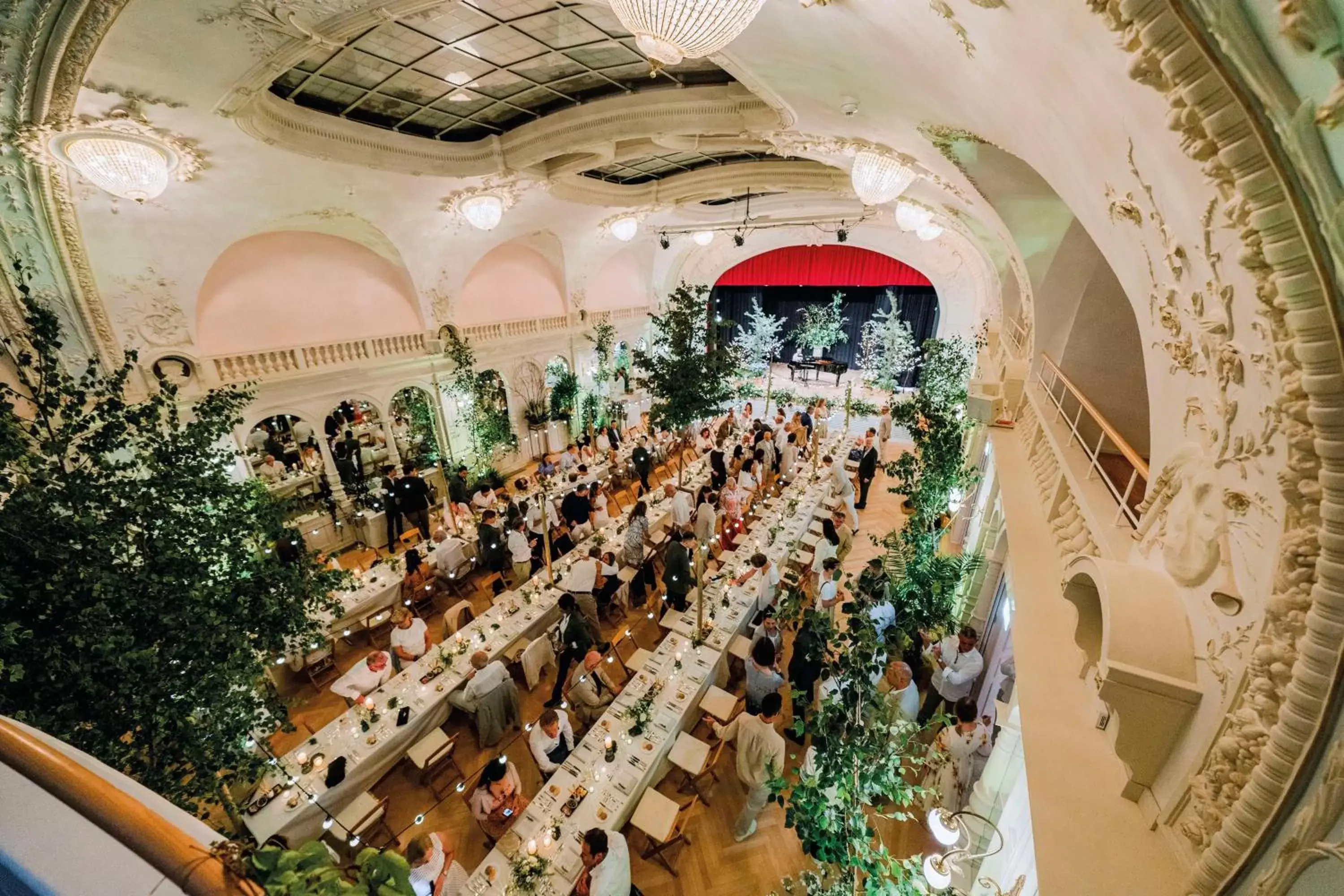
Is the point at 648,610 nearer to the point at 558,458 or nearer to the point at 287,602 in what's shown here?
the point at 287,602

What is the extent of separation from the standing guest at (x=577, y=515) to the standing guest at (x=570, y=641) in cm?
258

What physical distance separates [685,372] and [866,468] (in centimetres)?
462

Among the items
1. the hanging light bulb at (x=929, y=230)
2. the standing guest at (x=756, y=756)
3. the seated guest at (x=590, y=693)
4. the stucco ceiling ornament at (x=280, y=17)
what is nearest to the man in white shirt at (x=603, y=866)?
the standing guest at (x=756, y=756)

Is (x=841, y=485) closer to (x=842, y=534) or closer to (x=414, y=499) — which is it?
(x=842, y=534)

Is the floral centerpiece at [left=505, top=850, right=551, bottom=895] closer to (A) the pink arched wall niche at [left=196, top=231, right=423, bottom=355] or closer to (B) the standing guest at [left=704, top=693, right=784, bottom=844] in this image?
(B) the standing guest at [left=704, top=693, right=784, bottom=844]

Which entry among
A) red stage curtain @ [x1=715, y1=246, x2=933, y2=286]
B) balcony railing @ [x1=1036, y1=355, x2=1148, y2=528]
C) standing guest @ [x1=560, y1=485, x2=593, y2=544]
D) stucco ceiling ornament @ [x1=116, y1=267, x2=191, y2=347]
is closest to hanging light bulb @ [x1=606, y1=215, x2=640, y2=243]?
standing guest @ [x1=560, y1=485, x2=593, y2=544]

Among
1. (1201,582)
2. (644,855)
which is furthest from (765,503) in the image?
(1201,582)

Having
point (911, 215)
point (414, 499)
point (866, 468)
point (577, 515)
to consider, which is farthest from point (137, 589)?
point (866, 468)

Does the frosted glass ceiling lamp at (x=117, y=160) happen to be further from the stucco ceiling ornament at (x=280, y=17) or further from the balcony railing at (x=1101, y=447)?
the balcony railing at (x=1101, y=447)

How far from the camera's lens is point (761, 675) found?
5258 millimetres

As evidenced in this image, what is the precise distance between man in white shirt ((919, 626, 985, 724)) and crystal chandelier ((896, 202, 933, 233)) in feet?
20.2

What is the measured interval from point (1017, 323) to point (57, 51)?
1114 cm

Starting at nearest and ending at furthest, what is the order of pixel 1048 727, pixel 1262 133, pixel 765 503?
pixel 1262 133 < pixel 1048 727 < pixel 765 503

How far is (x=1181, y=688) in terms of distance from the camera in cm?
156
